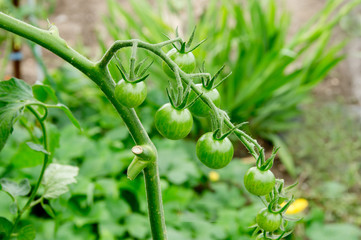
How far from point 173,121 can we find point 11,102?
26 cm

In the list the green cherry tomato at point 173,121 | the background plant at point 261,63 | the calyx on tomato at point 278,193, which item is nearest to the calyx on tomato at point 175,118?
the green cherry tomato at point 173,121

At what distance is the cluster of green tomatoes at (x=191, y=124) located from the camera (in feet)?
1.60

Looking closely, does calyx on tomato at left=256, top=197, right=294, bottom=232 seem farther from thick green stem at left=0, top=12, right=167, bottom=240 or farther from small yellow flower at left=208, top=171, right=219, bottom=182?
small yellow flower at left=208, top=171, right=219, bottom=182

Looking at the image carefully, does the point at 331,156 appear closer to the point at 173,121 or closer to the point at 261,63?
the point at 261,63

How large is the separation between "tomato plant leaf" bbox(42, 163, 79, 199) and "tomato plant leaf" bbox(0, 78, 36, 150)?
19cm

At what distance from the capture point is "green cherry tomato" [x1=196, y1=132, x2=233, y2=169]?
1.68 feet

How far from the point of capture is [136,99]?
49cm

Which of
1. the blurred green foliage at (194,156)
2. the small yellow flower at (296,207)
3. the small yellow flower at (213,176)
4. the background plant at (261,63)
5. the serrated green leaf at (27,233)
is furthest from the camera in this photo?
the background plant at (261,63)

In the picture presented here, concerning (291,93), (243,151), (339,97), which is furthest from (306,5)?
(243,151)

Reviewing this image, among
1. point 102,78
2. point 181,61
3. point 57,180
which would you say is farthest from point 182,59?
point 57,180

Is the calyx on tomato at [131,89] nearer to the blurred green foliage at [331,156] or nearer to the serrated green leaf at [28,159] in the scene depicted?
the serrated green leaf at [28,159]

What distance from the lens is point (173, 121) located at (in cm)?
49

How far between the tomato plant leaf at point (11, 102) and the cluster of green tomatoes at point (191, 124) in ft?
0.59

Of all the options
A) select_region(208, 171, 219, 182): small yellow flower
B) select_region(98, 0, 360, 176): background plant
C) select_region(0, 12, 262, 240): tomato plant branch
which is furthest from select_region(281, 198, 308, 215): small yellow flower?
select_region(0, 12, 262, 240): tomato plant branch
